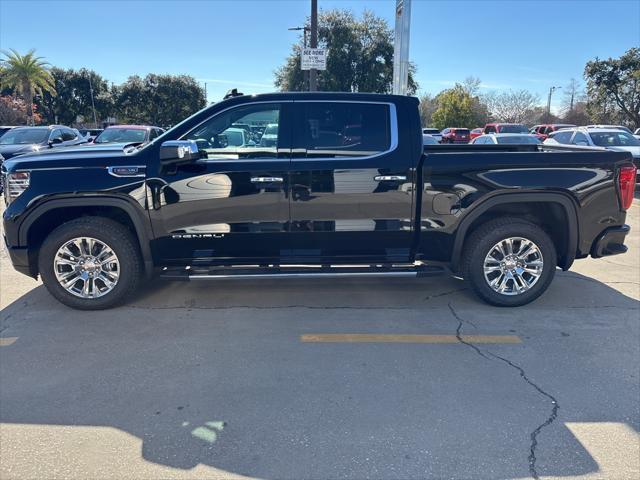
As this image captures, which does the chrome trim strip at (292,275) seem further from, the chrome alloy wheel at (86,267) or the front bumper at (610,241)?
the front bumper at (610,241)

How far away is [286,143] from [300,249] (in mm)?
1009

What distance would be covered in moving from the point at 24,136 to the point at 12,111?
85.4 ft

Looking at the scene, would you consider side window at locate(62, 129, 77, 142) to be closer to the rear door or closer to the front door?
the front door

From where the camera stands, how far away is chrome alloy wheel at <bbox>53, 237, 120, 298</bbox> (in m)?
4.60

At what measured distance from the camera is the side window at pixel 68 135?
14359 mm

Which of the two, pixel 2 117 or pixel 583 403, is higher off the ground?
pixel 2 117

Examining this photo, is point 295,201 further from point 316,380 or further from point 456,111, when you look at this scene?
point 456,111

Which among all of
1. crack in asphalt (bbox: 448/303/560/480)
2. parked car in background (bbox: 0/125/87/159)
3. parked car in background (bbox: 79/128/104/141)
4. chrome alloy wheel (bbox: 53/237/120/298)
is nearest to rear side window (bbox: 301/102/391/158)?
crack in asphalt (bbox: 448/303/560/480)

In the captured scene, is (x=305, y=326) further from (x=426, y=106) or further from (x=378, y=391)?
(x=426, y=106)

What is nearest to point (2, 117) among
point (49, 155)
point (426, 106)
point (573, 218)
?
point (49, 155)

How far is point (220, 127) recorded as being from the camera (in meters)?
4.53

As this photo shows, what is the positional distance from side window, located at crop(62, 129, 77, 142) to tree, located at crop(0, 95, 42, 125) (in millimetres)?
24536

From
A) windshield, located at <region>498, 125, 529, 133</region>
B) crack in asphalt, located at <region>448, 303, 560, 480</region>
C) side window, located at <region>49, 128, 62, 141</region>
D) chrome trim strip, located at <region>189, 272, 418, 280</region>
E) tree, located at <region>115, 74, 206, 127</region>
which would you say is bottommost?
crack in asphalt, located at <region>448, 303, 560, 480</region>

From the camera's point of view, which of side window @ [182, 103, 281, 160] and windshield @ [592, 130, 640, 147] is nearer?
side window @ [182, 103, 281, 160]
